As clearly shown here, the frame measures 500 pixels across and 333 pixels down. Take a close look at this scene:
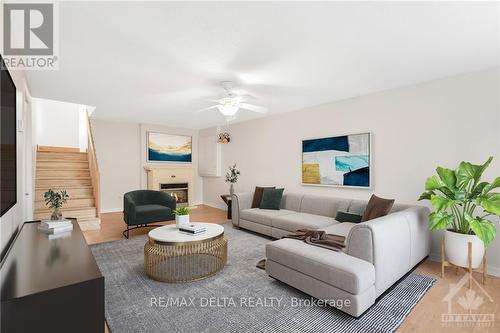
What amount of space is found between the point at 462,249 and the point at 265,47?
303 centimetres

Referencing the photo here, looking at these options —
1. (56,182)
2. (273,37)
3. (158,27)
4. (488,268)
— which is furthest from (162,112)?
(488,268)

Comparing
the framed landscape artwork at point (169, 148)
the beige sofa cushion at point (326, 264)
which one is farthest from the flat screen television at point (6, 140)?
the framed landscape artwork at point (169, 148)

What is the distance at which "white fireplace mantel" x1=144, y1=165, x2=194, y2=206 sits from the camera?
6.55 meters

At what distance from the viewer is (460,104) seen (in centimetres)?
301

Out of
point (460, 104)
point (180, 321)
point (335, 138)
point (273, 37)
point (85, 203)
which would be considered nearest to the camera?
point (180, 321)

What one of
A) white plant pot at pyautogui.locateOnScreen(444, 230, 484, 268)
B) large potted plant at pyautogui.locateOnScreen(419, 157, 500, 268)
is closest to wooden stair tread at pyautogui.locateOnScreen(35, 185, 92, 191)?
large potted plant at pyautogui.locateOnScreen(419, 157, 500, 268)

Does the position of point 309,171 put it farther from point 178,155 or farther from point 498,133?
point 178,155

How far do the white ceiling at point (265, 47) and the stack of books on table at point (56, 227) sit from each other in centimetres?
176

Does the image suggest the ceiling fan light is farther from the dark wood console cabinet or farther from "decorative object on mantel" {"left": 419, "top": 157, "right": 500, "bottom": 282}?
"decorative object on mantel" {"left": 419, "top": 157, "right": 500, "bottom": 282}

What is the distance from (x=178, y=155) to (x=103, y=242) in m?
3.79

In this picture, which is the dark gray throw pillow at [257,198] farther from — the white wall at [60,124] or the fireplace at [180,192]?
the white wall at [60,124]

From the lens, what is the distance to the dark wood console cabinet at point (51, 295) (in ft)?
3.53

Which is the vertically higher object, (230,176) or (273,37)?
(273,37)

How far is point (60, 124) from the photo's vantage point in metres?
7.09
